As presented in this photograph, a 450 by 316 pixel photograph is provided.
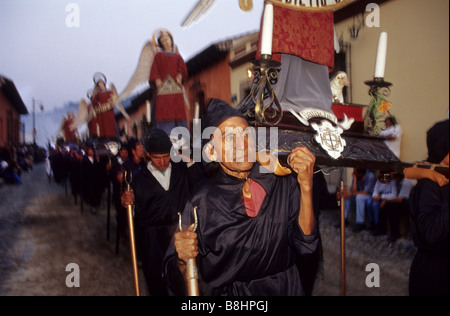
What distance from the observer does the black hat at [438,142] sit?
2.15 m

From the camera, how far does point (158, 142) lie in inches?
147

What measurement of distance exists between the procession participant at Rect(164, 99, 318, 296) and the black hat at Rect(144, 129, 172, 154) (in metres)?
1.64

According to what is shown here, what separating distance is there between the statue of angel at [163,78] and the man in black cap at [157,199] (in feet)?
0.98

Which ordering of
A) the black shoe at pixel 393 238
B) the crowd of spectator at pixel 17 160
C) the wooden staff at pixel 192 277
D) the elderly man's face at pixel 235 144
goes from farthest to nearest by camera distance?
the black shoe at pixel 393 238
the crowd of spectator at pixel 17 160
the elderly man's face at pixel 235 144
the wooden staff at pixel 192 277

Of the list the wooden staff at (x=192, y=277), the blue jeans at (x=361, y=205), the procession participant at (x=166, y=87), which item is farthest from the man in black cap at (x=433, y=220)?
the blue jeans at (x=361, y=205)

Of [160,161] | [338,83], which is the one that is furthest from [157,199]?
[338,83]

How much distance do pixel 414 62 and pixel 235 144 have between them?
506cm

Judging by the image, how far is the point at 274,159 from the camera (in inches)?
70.6

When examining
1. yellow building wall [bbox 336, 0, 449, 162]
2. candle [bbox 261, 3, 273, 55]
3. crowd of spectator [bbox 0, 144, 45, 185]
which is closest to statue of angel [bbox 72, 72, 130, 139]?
crowd of spectator [bbox 0, 144, 45, 185]

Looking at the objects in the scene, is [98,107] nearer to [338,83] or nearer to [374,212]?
[338,83]

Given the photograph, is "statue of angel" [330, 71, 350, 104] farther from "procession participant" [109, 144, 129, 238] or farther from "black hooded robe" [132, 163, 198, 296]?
"procession participant" [109, 144, 129, 238]

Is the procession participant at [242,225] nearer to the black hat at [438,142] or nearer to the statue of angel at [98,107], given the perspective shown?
the black hat at [438,142]

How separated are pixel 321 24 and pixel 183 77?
1.86 metres
